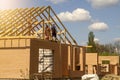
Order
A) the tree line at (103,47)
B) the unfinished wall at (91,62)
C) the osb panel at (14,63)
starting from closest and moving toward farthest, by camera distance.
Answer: the osb panel at (14,63) → the unfinished wall at (91,62) → the tree line at (103,47)

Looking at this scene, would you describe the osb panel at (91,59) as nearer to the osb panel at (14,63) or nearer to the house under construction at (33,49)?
the house under construction at (33,49)

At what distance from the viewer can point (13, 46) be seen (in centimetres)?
2031

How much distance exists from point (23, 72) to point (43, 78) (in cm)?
165

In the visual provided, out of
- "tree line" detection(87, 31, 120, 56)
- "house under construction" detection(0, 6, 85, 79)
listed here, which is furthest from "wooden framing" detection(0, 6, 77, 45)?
"tree line" detection(87, 31, 120, 56)

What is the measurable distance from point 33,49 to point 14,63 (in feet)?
4.16

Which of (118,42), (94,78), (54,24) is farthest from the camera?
(118,42)

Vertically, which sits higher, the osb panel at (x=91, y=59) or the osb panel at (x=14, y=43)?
the osb panel at (x=14, y=43)

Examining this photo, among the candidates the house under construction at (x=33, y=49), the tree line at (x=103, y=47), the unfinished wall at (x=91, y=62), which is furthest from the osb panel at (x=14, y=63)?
the tree line at (x=103, y=47)

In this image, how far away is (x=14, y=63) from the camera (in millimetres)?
20219

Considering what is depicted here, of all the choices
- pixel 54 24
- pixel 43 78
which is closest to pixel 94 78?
pixel 43 78

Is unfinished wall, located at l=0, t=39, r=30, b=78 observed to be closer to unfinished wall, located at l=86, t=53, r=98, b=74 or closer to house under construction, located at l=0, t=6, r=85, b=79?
house under construction, located at l=0, t=6, r=85, b=79

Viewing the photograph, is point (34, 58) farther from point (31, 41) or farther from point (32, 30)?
point (32, 30)

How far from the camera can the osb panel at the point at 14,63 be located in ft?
65.6

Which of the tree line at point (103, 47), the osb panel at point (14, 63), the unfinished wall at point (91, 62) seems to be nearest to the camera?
the osb panel at point (14, 63)
